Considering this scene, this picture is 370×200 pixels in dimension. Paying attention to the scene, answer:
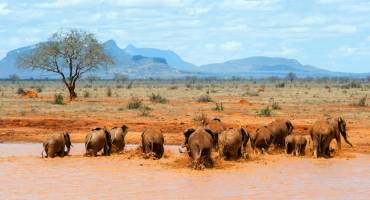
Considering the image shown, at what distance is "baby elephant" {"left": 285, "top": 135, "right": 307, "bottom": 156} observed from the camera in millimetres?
19438

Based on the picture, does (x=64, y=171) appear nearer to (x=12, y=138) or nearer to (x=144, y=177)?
(x=144, y=177)

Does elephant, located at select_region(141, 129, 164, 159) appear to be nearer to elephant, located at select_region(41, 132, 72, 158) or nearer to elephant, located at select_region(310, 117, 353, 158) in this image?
elephant, located at select_region(41, 132, 72, 158)

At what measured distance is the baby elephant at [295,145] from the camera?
1944 cm

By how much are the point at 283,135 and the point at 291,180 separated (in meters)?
5.37

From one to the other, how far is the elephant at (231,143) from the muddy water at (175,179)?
26.2 inches

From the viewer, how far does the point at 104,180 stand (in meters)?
15.2

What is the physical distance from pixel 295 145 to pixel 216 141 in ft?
7.99

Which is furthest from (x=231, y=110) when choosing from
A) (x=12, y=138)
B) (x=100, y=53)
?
(x=100, y=53)

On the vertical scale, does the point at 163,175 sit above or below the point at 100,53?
below

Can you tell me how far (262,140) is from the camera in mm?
19969

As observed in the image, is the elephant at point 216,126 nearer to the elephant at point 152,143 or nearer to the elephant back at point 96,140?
the elephant at point 152,143

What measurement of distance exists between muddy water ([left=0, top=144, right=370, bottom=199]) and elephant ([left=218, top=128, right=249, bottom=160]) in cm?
67

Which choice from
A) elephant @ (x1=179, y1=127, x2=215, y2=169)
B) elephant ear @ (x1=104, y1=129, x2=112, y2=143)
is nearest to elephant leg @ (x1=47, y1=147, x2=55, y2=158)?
elephant ear @ (x1=104, y1=129, x2=112, y2=143)

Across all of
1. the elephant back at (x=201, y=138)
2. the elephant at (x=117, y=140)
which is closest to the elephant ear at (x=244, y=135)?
the elephant back at (x=201, y=138)
